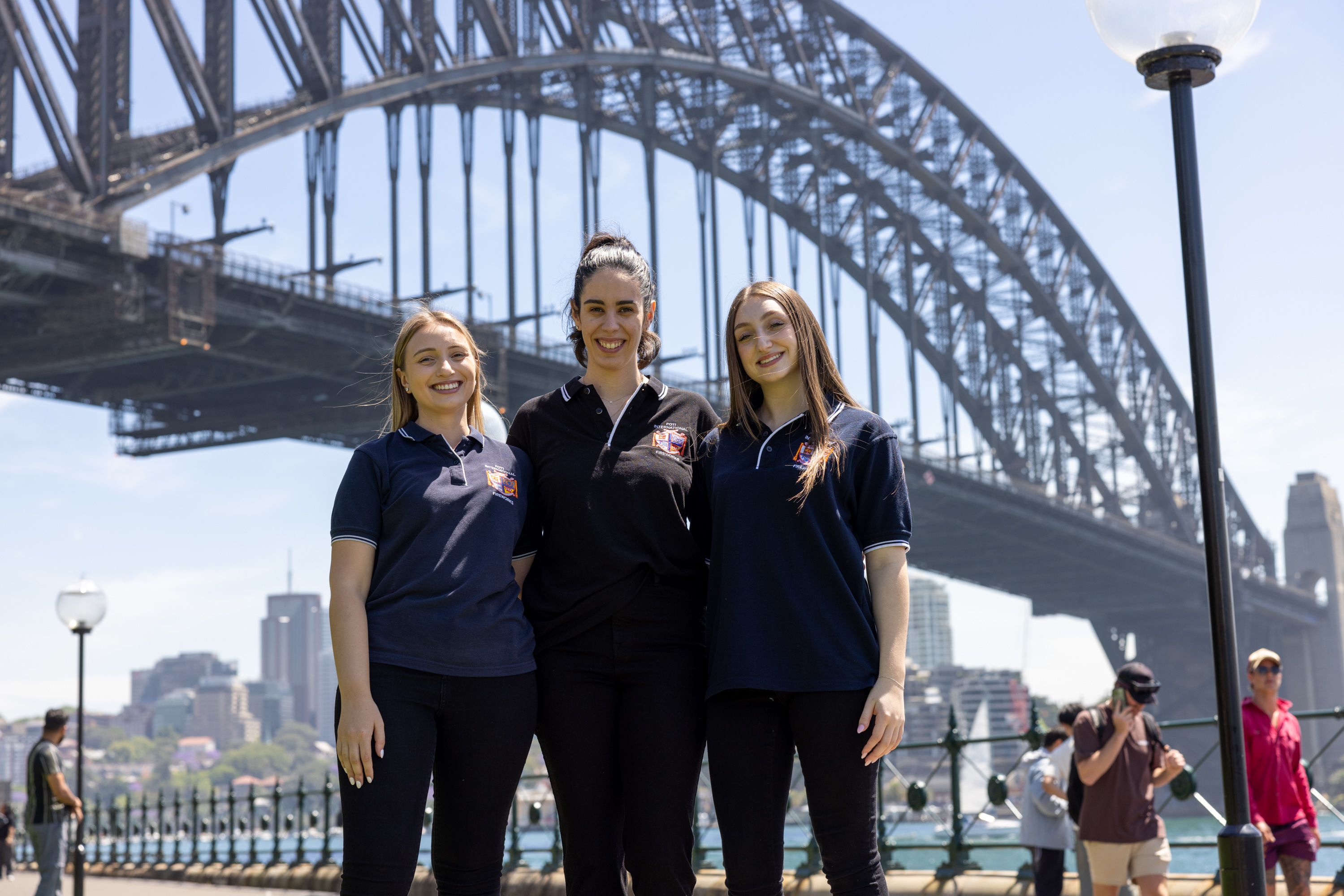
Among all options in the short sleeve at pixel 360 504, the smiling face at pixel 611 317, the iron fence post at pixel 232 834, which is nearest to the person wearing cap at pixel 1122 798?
the smiling face at pixel 611 317

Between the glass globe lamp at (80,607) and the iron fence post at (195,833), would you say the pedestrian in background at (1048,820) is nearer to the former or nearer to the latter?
the glass globe lamp at (80,607)

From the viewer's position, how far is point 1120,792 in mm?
5148

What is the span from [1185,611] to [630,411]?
50939 mm

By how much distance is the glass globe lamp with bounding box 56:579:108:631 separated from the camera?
11031mm

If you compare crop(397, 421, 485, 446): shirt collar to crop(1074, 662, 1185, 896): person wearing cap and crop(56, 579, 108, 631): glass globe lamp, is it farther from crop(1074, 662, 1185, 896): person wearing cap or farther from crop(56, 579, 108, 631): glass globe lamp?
crop(56, 579, 108, 631): glass globe lamp

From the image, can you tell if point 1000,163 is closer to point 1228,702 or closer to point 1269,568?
point 1269,568

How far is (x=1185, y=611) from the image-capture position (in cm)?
5019

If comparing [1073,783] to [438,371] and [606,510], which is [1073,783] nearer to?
[606,510]

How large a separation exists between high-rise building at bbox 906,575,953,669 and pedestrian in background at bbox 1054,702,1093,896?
5277 cm

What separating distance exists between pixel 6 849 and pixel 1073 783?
15987mm

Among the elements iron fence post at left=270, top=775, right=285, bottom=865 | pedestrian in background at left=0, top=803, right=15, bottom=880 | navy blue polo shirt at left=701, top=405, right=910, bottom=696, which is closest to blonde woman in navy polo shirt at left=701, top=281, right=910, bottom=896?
navy blue polo shirt at left=701, top=405, right=910, bottom=696

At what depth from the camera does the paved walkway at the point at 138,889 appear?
1101 centimetres

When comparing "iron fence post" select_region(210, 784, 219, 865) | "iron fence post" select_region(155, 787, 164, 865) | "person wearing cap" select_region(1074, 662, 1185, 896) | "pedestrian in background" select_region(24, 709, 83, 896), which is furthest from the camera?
"iron fence post" select_region(155, 787, 164, 865)

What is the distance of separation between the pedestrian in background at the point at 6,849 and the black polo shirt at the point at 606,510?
50.9 feet
